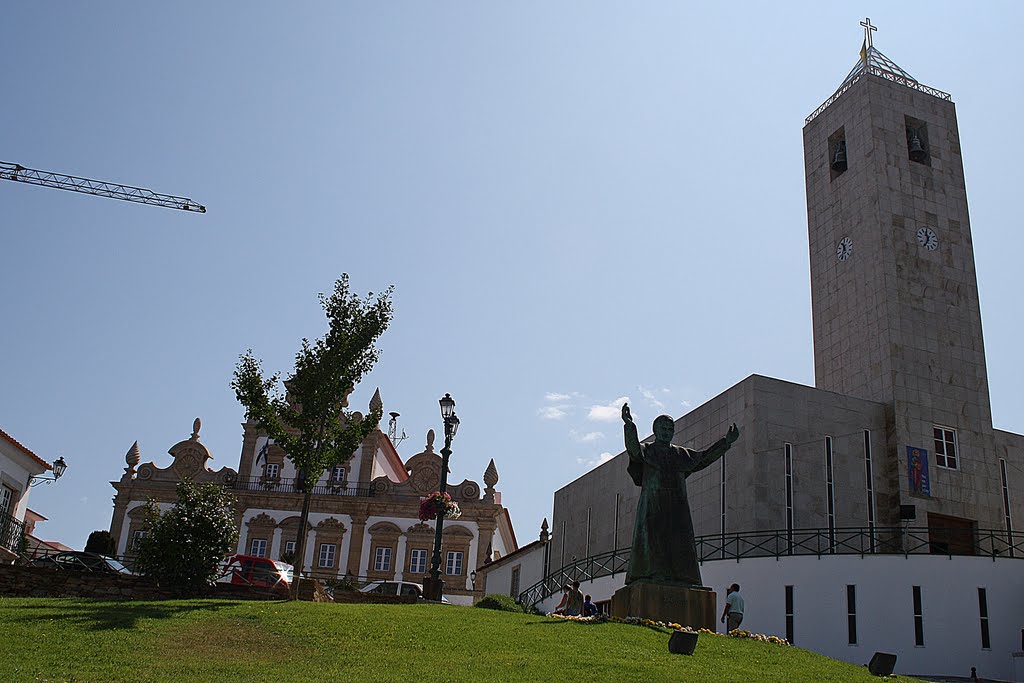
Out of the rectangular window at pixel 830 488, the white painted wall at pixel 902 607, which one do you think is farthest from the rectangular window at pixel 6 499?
the rectangular window at pixel 830 488

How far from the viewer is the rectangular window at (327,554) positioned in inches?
1750

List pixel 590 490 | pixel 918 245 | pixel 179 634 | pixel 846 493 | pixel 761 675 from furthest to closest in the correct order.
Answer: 1. pixel 590 490
2. pixel 918 245
3. pixel 846 493
4. pixel 179 634
5. pixel 761 675

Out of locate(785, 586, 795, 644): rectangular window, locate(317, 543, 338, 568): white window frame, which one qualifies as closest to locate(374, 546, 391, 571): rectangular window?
locate(317, 543, 338, 568): white window frame

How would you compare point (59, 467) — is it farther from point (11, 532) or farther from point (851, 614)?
A: point (851, 614)

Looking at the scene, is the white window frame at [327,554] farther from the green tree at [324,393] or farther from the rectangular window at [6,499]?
the green tree at [324,393]

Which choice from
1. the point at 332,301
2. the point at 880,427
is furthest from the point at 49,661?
the point at 880,427

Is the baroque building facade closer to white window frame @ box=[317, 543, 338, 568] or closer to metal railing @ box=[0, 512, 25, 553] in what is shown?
white window frame @ box=[317, 543, 338, 568]

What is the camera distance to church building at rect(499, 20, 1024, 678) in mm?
22797

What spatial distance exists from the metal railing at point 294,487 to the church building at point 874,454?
12.3m

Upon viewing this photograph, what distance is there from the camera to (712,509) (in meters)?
28.9

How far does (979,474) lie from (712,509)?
8935 millimetres

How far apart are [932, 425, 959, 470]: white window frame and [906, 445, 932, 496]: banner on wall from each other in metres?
0.70

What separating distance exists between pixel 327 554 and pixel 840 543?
1035 inches

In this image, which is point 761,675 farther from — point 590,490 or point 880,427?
point 590,490
